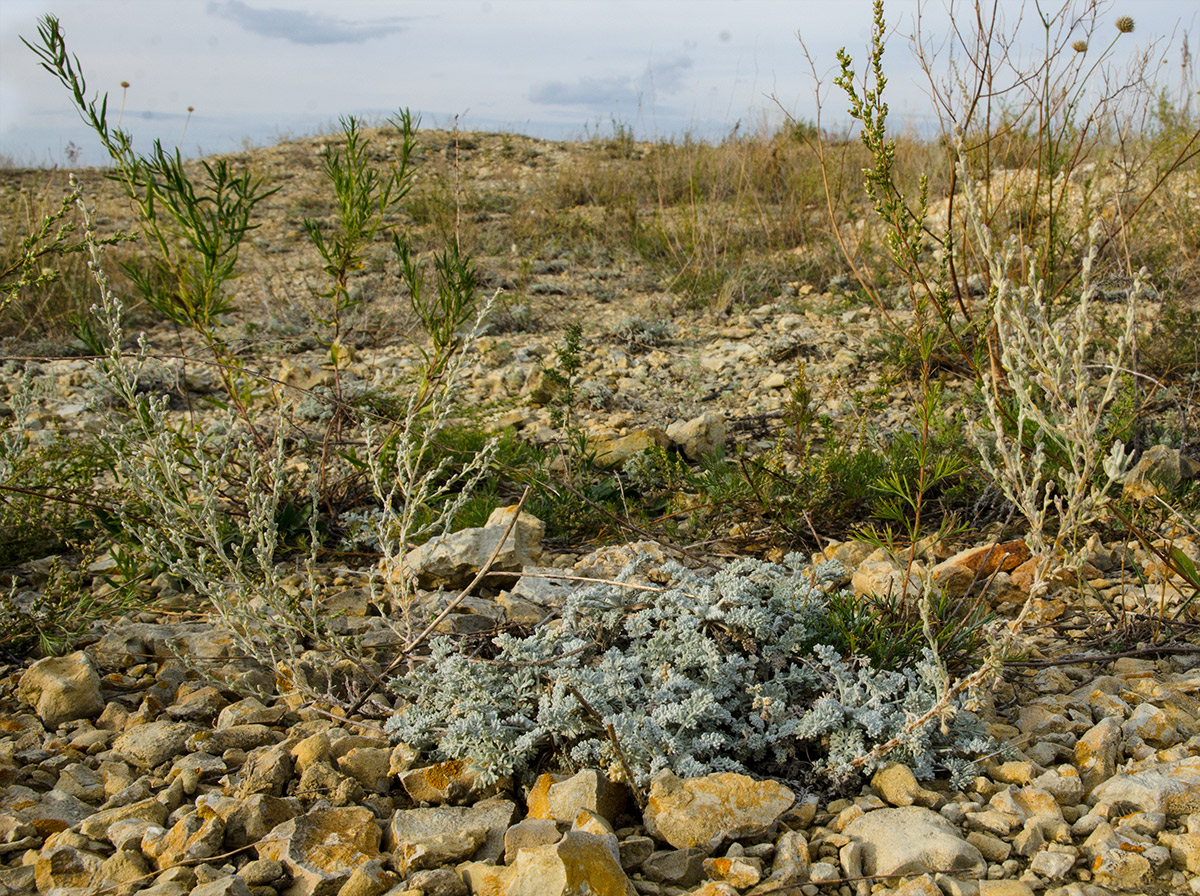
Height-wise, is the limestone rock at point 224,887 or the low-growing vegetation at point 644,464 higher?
the low-growing vegetation at point 644,464

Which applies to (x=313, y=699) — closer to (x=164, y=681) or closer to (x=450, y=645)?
(x=450, y=645)

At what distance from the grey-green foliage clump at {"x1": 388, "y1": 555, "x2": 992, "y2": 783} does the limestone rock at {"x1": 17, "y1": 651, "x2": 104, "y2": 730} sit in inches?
34.5

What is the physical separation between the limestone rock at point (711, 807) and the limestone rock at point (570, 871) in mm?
195

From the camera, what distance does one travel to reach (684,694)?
2023 millimetres

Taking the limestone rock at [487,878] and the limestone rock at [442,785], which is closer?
the limestone rock at [487,878]

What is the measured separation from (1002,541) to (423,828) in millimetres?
2251

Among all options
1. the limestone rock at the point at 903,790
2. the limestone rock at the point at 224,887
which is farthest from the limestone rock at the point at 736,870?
the limestone rock at the point at 224,887

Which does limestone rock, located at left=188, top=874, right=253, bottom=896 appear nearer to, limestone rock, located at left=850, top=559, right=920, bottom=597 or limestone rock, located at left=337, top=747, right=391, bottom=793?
limestone rock, located at left=337, top=747, right=391, bottom=793

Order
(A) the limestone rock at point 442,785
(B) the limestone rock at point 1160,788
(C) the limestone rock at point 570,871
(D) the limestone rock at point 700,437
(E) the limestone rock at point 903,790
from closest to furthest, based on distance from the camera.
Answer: (C) the limestone rock at point 570,871, (B) the limestone rock at point 1160,788, (E) the limestone rock at point 903,790, (A) the limestone rock at point 442,785, (D) the limestone rock at point 700,437

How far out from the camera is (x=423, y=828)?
5.85ft

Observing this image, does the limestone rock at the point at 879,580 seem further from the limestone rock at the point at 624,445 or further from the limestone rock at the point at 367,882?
A: the limestone rock at the point at 367,882

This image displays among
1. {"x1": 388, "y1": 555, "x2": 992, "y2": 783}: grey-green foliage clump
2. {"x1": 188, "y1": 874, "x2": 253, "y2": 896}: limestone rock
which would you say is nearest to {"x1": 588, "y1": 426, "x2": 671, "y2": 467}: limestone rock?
{"x1": 388, "y1": 555, "x2": 992, "y2": 783}: grey-green foliage clump

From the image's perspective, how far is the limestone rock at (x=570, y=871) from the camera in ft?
4.75

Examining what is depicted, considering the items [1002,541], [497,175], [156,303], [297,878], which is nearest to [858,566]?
[1002,541]
